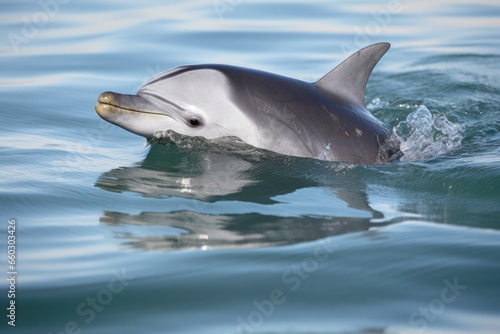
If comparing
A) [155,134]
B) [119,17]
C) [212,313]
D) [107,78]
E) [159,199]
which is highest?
[119,17]

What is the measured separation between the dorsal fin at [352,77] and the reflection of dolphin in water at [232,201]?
0.96m

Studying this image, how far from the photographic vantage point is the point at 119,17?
1811cm

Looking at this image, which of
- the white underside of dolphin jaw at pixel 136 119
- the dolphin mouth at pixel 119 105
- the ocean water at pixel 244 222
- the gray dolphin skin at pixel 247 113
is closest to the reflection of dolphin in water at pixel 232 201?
the ocean water at pixel 244 222

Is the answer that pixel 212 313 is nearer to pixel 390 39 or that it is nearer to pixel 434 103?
pixel 434 103

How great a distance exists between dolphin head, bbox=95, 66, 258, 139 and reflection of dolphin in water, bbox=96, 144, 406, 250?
291 mm

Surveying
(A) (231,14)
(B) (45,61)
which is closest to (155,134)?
(B) (45,61)

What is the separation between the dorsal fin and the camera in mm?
9375

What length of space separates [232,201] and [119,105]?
1640mm

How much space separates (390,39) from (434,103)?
15.1 feet

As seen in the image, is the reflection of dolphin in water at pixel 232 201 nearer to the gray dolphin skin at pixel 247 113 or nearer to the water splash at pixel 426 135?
the gray dolphin skin at pixel 247 113

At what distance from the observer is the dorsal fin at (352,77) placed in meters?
9.38

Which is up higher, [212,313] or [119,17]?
[119,17]

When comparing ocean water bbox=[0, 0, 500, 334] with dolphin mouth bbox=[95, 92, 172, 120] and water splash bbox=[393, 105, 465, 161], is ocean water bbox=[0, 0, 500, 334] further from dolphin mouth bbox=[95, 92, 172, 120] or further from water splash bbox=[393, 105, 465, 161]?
dolphin mouth bbox=[95, 92, 172, 120]

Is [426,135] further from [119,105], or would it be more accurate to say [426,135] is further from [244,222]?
[244,222]
